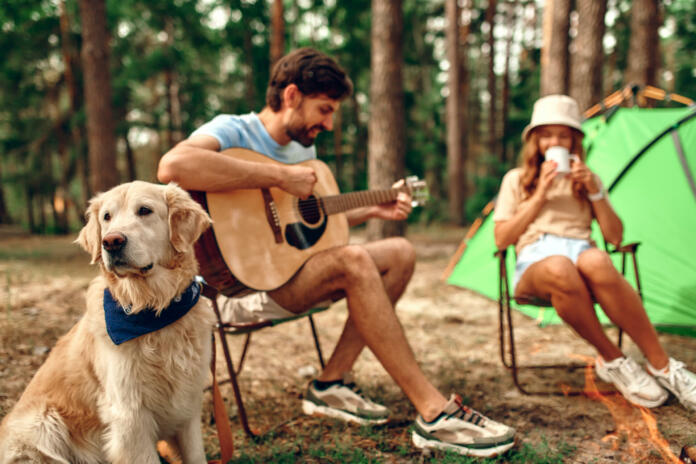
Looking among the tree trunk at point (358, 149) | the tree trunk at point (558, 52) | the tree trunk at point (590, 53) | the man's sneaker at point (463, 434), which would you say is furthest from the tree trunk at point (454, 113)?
the man's sneaker at point (463, 434)

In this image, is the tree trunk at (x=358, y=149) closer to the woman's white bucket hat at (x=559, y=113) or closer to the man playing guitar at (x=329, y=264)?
the woman's white bucket hat at (x=559, y=113)

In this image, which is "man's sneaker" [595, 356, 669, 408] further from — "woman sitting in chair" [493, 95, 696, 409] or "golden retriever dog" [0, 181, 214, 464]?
"golden retriever dog" [0, 181, 214, 464]

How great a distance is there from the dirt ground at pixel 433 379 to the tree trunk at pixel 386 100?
1.91m

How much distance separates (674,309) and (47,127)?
1900 centimetres

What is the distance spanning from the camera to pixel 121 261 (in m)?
1.56

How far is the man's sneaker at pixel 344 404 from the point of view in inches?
92.0

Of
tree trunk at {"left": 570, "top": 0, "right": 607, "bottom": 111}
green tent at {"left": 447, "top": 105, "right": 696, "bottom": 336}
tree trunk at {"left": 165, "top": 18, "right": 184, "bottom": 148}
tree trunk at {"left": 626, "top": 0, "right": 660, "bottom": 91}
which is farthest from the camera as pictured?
tree trunk at {"left": 165, "top": 18, "right": 184, "bottom": 148}

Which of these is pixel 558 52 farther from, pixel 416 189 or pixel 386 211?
pixel 386 211

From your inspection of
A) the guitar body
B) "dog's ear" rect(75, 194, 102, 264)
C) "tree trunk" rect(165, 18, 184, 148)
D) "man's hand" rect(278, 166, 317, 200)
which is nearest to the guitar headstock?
the guitar body

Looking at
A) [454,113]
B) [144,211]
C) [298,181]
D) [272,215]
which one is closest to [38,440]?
[144,211]

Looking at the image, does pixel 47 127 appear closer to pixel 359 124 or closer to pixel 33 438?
pixel 359 124

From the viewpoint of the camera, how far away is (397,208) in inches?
110

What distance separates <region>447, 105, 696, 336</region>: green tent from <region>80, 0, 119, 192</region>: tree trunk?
6.89 m

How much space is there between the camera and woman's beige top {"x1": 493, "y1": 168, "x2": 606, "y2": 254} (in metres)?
2.82
